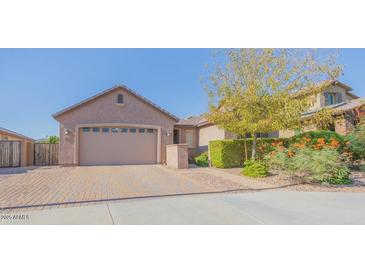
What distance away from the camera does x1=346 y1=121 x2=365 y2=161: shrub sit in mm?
11102

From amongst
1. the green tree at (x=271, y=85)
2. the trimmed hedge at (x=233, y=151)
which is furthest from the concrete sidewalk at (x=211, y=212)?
the trimmed hedge at (x=233, y=151)

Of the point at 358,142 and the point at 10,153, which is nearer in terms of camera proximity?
the point at 358,142

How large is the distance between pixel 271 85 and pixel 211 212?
7.34m

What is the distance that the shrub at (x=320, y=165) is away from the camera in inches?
318

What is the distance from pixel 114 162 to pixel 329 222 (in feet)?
43.1

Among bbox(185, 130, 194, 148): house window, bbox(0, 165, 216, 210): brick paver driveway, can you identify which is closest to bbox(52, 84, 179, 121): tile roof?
bbox(185, 130, 194, 148): house window

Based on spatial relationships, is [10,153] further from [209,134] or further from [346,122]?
[346,122]

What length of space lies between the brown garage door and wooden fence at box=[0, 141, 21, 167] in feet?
13.3

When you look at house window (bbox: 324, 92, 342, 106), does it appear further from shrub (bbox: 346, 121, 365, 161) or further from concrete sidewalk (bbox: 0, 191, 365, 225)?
concrete sidewalk (bbox: 0, 191, 365, 225)

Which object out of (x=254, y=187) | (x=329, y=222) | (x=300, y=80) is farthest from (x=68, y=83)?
(x=329, y=222)

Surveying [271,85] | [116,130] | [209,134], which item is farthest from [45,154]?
[271,85]

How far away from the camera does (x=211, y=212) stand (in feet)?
16.3
